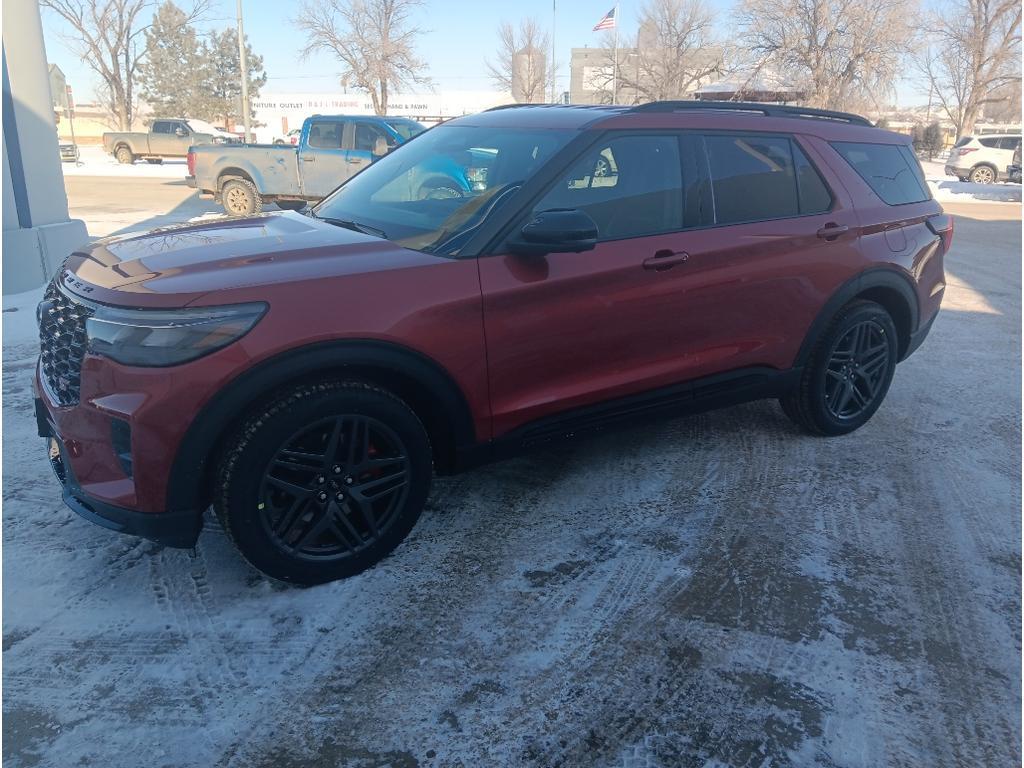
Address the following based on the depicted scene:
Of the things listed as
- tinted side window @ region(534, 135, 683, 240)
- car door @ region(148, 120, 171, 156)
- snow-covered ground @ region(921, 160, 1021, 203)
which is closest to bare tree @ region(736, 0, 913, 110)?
snow-covered ground @ region(921, 160, 1021, 203)

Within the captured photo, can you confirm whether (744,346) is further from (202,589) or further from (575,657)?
(202,589)

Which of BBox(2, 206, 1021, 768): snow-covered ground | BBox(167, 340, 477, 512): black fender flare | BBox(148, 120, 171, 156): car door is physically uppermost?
BBox(148, 120, 171, 156): car door

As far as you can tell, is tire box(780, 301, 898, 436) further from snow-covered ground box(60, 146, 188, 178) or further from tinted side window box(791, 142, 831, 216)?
snow-covered ground box(60, 146, 188, 178)

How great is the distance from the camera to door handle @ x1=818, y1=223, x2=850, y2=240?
4.17 metres

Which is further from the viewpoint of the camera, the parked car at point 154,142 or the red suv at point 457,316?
the parked car at point 154,142

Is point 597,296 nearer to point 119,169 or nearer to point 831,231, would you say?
point 831,231

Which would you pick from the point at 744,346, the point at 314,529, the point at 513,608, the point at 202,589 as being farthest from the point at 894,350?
the point at 202,589

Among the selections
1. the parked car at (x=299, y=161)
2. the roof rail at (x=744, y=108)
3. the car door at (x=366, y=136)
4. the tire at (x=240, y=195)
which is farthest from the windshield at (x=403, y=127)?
the roof rail at (x=744, y=108)

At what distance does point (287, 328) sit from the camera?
2656 millimetres

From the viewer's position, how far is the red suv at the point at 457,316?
2.62 metres

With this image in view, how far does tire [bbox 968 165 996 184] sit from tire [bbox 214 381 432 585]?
94.8 ft

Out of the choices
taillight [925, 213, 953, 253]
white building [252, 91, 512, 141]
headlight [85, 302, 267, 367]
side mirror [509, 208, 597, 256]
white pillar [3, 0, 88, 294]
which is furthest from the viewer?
white building [252, 91, 512, 141]

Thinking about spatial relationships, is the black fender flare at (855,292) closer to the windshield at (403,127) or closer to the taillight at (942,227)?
the taillight at (942,227)

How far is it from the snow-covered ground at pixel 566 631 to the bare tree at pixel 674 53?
41.7m
